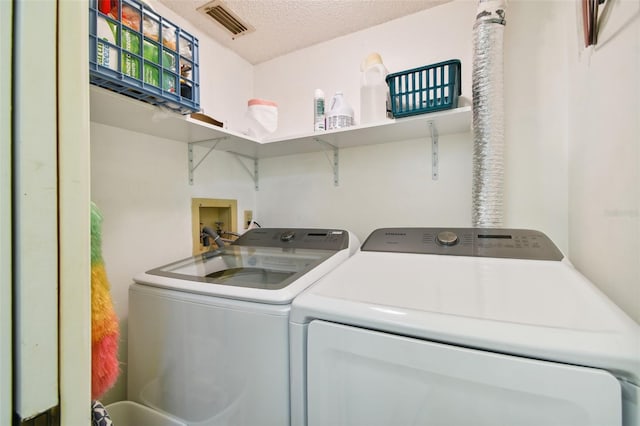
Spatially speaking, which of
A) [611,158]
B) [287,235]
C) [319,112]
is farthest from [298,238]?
[611,158]

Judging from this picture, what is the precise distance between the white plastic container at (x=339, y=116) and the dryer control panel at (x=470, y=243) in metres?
0.67

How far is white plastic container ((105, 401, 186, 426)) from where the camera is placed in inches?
39.4

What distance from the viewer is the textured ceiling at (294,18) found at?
161cm

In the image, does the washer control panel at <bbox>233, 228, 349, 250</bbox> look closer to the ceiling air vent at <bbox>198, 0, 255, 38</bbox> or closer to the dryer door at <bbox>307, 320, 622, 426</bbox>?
the dryer door at <bbox>307, 320, 622, 426</bbox>

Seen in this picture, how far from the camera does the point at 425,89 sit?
132 cm

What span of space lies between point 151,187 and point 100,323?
107cm

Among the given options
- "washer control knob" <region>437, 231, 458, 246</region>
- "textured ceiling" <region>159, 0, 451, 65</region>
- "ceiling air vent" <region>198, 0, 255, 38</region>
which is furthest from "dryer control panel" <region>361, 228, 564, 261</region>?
"ceiling air vent" <region>198, 0, 255, 38</region>

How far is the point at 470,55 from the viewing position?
1562 mm

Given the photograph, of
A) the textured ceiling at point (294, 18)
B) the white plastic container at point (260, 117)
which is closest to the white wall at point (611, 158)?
the textured ceiling at point (294, 18)

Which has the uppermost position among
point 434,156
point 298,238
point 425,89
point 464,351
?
point 425,89

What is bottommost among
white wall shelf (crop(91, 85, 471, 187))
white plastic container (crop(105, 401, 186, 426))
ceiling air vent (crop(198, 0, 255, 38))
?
white plastic container (crop(105, 401, 186, 426))

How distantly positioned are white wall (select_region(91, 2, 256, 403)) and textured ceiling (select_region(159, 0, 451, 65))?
3.8 inches

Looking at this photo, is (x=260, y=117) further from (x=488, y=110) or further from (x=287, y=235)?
(x=488, y=110)

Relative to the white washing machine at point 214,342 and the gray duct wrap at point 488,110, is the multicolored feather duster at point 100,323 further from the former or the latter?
the gray duct wrap at point 488,110
